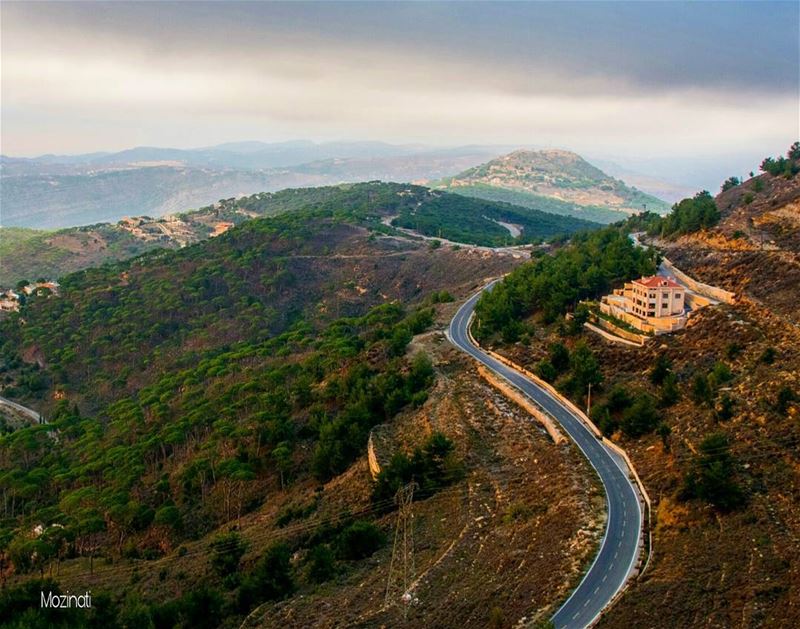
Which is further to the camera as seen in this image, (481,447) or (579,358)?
(579,358)

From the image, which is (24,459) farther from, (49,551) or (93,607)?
(93,607)

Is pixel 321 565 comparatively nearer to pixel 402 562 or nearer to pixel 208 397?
pixel 402 562

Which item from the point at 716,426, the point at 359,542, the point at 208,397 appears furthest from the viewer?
the point at 208,397

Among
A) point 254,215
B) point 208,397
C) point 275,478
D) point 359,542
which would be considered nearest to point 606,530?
point 359,542

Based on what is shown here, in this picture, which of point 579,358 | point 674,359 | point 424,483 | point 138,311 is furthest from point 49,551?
point 138,311

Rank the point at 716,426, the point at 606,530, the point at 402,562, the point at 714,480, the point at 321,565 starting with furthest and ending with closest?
the point at 716,426 → the point at 321,565 → the point at 402,562 → the point at 606,530 → the point at 714,480

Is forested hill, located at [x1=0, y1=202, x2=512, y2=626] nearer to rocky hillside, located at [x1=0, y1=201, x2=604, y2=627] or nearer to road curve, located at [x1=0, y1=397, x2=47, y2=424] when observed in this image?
rocky hillside, located at [x1=0, y1=201, x2=604, y2=627]

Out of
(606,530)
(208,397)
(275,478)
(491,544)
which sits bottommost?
(275,478)
